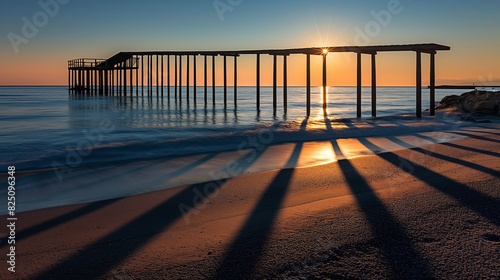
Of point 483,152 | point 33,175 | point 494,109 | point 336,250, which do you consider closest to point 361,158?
point 483,152

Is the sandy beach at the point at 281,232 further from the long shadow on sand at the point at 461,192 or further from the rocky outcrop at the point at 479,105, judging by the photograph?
the rocky outcrop at the point at 479,105

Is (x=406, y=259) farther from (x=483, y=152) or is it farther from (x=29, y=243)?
(x=483, y=152)

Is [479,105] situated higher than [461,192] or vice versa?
[479,105]

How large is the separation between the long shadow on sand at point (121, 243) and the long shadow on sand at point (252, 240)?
68cm

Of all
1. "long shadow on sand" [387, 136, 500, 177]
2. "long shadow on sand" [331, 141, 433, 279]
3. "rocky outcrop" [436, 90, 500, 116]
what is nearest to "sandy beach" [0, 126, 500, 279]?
"long shadow on sand" [331, 141, 433, 279]

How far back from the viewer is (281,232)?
3.50 m

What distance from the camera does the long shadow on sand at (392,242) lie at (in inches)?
107

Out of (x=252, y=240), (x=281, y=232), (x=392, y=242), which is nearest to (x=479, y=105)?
(x=392, y=242)

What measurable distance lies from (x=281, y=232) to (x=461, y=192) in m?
2.35

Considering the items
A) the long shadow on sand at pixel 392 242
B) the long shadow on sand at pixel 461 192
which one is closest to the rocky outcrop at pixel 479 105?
the long shadow on sand at pixel 461 192

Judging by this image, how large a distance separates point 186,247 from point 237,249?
39cm

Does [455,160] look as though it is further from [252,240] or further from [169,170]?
[252,240]

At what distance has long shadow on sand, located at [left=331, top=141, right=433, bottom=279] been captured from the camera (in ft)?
8.89

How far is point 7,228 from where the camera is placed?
12.9 feet
